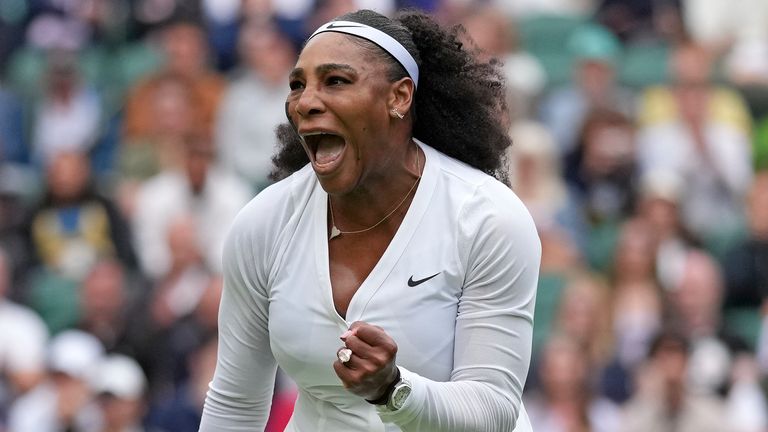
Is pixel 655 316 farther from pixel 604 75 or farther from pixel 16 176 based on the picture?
pixel 16 176

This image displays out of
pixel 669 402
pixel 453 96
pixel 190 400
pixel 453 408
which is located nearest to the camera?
pixel 453 408

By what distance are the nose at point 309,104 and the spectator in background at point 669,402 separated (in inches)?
165

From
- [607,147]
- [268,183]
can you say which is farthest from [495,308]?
[607,147]

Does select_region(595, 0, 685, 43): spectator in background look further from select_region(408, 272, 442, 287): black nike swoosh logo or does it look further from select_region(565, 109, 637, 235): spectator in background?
select_region(408, 272, 442, 287): black nike swoosh logo

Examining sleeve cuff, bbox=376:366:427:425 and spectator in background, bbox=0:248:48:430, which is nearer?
sleeve cuff, bbox=376:366:427:425

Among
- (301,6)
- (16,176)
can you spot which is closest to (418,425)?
(16,176)

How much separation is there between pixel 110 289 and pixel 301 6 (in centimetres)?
260

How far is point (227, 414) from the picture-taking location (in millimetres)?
3623

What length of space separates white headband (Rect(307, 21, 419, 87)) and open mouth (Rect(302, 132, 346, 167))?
222mm

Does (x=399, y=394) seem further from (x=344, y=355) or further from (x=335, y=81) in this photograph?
(x=335, y=81)

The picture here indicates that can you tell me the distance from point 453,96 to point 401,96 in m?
0.21

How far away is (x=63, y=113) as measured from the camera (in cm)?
916

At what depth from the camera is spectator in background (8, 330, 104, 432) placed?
23.5 ft

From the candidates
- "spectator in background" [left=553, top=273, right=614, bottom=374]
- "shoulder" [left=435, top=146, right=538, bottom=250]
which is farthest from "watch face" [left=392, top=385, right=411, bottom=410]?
"spectator in background" [left=553, top=273, right=614, bottom=374]
